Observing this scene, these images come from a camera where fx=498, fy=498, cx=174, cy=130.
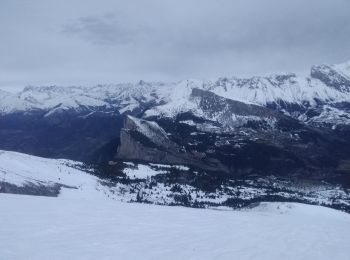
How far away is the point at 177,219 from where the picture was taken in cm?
3378

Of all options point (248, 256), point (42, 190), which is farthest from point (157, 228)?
point (42, 190)

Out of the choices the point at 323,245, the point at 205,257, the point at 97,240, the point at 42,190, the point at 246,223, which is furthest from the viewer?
the point at 42,190

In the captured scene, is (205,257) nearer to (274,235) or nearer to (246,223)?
(274,235)

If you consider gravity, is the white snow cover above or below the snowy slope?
below

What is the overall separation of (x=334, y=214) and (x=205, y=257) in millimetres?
49570

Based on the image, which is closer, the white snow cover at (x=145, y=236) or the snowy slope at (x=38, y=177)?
the white snow cover at (x=145, y=236)

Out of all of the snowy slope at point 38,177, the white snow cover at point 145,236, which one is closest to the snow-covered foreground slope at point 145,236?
the white snow cover at point 145,236

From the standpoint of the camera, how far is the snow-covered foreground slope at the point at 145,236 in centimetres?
2269

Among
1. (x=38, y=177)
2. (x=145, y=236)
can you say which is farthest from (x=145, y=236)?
(x=38, y=177)

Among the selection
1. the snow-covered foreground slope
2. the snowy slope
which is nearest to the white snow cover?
the snow-covered foreground slope

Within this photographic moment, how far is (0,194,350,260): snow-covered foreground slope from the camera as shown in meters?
22.7

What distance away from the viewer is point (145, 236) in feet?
86.6

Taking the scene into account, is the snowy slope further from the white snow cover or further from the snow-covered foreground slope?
the snow-covered foreground slope

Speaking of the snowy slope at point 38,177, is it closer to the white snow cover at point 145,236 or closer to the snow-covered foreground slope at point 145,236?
the white snow cover at point 145,236
